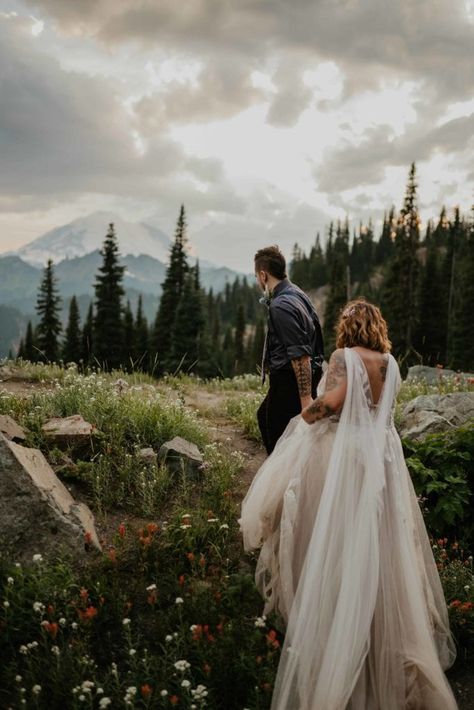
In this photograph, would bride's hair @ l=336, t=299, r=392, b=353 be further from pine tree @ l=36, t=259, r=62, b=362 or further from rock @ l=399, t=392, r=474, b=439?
pine tree @ l=36, t=259, r=62, b=362

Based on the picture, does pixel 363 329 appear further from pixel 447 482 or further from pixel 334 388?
pixel 447 482

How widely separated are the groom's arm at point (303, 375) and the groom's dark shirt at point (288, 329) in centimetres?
6

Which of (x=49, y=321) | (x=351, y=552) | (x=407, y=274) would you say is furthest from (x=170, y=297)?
(x=351, y=552)

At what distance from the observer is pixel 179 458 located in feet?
21.5

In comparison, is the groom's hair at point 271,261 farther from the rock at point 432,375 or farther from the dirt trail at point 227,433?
the rock at point 432,375

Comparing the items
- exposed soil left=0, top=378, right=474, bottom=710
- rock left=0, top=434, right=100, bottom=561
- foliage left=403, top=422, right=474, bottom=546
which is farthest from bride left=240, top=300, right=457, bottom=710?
rock left=0, top=434, right=100, bottom=561

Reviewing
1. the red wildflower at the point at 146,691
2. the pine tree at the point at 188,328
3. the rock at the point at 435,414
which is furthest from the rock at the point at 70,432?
the pine tree at the point at 188,328

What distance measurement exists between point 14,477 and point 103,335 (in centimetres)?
4178

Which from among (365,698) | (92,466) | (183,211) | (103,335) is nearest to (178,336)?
(103,335)

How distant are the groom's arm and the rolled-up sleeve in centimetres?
6

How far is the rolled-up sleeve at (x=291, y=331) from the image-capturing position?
18.6 ft

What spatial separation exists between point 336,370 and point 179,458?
293 cm

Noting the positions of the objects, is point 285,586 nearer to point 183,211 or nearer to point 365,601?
point 365,601

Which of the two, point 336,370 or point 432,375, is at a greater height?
point 336,370
